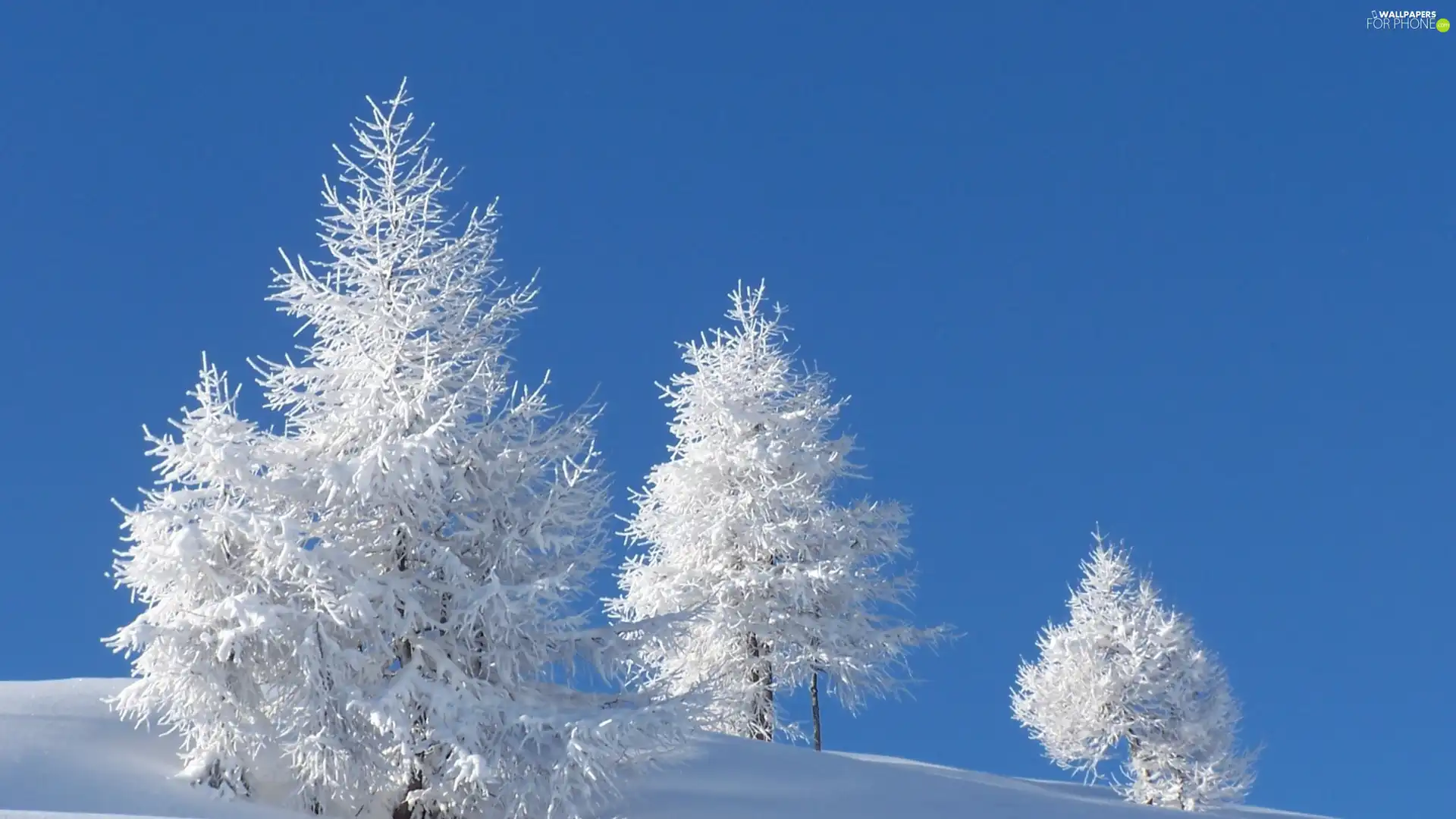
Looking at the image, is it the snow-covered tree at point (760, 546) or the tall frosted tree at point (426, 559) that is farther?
the snow-covered tree at point (760, 546)

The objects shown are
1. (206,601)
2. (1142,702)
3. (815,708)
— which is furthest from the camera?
(1142,702)

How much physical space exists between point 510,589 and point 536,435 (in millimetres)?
2546

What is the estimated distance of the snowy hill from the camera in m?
14.4

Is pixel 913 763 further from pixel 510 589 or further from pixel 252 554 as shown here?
pixel 252 554

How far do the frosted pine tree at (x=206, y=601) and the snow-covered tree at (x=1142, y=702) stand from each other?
25.8 meters

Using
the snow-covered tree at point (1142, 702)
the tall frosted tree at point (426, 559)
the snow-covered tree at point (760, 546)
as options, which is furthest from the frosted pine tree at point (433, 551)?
the snow-covered tree at point (1142, 702)

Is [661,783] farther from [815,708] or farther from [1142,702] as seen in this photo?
[1142,702]

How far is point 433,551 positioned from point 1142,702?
82.8ft

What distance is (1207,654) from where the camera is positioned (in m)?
37.4

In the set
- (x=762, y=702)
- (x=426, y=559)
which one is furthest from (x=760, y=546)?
(x=426, y=559)

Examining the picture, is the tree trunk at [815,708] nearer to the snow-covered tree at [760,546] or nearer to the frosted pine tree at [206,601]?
the snow-covered tree at [760,546]

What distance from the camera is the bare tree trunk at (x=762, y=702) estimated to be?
1075 inches

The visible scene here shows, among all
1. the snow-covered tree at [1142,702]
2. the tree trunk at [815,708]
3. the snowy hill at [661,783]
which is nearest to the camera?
the snowy hill at [661,783]

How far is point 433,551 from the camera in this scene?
1659cm
